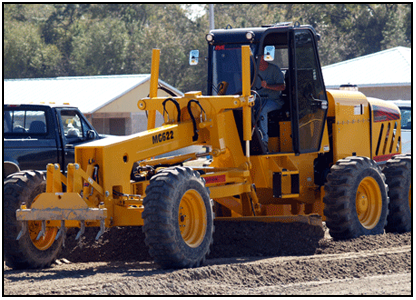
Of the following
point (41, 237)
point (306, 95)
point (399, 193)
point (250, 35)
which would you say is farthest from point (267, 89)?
point (41, 237)

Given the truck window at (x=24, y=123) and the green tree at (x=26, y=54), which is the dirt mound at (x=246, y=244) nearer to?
the truck window at (x=24, y=123)

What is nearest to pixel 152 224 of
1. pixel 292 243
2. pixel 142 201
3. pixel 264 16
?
pixel 142 201

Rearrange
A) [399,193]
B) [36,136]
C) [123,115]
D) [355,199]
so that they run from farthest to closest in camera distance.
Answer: [123,115], [36,136], [399,193], [355,199]

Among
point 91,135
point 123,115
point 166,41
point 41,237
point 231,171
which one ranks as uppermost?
point 166,41

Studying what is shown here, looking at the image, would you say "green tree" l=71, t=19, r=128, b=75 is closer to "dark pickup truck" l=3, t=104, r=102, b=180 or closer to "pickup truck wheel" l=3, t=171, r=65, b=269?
"dark pickup truck" l=3, t=104, r=102, b=180

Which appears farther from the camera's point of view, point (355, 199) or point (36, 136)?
point (36, 136)

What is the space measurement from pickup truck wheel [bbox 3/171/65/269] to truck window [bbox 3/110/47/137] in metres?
4.64

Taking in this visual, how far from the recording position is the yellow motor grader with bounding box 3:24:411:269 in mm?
7848

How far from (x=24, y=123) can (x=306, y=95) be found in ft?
18.8

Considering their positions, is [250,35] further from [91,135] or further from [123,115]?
[123,115]

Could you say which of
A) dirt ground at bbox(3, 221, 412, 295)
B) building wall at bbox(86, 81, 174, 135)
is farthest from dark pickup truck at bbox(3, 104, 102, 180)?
building wall at bbox(86, 81, 174, 135)

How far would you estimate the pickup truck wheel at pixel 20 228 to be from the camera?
8.27 meters

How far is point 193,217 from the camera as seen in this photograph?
831 cm

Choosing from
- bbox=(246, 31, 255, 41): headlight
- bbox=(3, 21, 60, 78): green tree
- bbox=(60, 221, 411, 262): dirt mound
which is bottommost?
bbox=(60, 221, 411, 262): dirt mound
